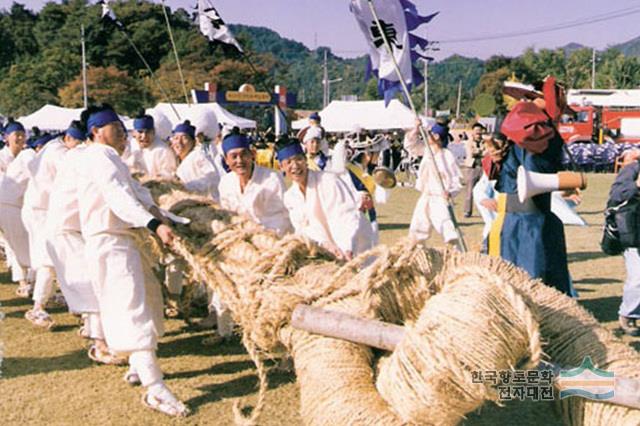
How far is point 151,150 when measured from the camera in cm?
730

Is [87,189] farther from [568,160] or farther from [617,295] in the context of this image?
[617,295]

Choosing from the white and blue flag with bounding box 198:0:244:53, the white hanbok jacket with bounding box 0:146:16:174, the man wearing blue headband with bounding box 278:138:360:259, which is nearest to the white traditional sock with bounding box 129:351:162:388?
the man wearing blue headband with bounding box 278:138:360:259

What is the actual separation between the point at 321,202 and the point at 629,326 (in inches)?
129

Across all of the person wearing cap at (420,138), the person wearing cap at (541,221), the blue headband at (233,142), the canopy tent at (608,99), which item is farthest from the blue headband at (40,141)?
the canopy tent at (608,99)

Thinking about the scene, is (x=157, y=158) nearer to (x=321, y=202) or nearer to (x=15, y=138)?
(x=15, y=138)

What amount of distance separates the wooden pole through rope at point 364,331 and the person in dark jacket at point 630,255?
12.9ft

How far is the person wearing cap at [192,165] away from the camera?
654cm

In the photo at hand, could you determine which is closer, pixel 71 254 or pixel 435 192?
pixel 71 254

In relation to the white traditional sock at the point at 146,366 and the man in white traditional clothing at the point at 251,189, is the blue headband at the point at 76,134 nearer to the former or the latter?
the man in white traditional clothing at the point at 251,189

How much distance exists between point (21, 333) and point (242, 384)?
9.06 ft

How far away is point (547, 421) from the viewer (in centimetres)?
425

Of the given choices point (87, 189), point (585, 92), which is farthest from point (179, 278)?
point (585, 92)

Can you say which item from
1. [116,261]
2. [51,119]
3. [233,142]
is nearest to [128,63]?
[51,119]

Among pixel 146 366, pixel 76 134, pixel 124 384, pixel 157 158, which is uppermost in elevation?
pixel 76 134
